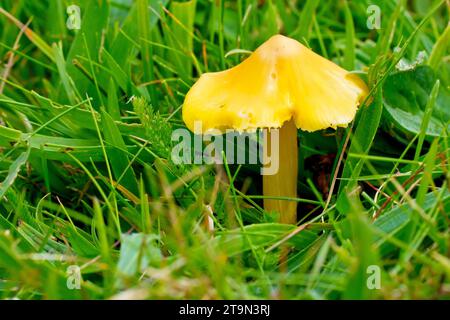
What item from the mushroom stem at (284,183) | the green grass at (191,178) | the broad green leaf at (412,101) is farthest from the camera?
the broad green leaf at (412,101)

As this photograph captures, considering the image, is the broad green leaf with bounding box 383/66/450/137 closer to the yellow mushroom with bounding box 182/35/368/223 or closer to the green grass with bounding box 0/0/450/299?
the green grass with bounding box 0/0/450/299

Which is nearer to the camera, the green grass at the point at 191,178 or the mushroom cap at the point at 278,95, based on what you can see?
the green grass at the point at 191,178

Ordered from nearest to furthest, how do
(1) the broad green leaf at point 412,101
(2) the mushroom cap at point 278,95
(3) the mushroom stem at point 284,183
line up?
(2) the mushroom cap at point 278,95, (3) the mushroom stem at point 284,183, (1) the broad green leaf at point 412,101

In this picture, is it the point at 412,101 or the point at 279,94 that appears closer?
the point at 279,94

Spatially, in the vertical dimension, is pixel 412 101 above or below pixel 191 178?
above

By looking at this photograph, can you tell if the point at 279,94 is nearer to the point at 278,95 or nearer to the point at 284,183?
the point at 278,95

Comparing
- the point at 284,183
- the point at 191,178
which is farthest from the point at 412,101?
the point at 191,178

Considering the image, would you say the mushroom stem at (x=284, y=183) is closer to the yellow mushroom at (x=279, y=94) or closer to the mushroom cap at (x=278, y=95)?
the yellow mushroom at (x=279, y=94)

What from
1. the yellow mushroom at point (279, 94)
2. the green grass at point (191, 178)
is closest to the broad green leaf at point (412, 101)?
the green grass at point (191, 178)

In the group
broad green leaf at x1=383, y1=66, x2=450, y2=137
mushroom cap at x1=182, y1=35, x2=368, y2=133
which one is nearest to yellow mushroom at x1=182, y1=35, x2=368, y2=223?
mushroom cap at x1=182, y1=35, x2=368, y2=133

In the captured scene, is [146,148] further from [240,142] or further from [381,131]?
[381,131]
